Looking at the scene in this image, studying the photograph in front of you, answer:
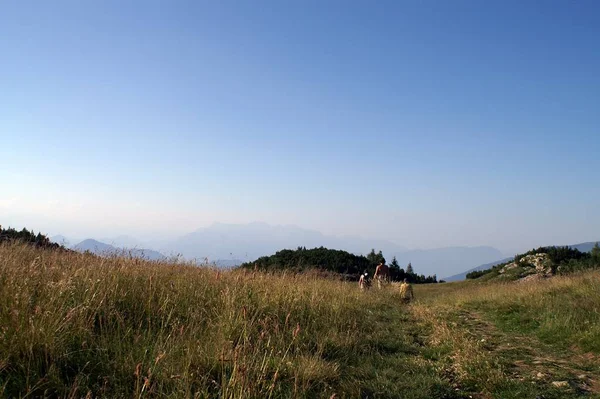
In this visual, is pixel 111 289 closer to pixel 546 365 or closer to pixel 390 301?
pixel 546 365

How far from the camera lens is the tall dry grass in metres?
3.34

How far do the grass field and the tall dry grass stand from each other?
0.02 meters

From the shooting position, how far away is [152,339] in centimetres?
459

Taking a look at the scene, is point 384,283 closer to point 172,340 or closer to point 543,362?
point 543,362

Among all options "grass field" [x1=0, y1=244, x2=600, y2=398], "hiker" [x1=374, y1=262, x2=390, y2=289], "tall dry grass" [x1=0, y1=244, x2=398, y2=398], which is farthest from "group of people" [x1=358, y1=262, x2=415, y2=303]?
"tall dry grass" [x1=0, y1=244, x2=398, y2=398]

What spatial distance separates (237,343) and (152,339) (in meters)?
0.98

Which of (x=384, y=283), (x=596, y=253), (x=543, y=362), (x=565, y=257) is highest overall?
(x=596, y=253)

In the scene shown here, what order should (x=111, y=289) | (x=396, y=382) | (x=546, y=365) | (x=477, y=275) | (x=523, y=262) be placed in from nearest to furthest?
1. (x=396, y=382)
2. (x=111, y=289)
3. (x=546, y=365)
4. (x=523, y=262)
5. (x=477, y=275)

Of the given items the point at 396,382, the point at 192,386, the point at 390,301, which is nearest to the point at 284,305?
the point at 396,382

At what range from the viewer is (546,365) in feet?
Result: 19.5

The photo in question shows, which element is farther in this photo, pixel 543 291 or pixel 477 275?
pixel 477 275

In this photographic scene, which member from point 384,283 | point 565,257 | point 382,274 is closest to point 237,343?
point 384,283

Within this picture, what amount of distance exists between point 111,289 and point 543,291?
12.7m

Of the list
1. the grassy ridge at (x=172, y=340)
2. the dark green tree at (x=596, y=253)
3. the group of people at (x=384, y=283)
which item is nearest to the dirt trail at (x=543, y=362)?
the grassy ridge at (x=172, y=340)
